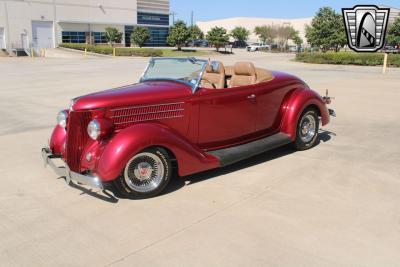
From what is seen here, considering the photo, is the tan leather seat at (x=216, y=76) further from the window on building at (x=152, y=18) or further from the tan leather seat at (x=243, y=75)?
the window on building at (x=152, y=18)

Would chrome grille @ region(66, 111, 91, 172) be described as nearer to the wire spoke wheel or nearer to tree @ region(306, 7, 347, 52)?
the wire spoke wheel

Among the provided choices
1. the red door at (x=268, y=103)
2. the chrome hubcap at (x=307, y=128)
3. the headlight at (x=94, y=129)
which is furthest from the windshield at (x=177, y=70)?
the chrome hubcap at (x=307, y=128)

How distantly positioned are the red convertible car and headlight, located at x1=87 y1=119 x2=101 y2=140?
1cm

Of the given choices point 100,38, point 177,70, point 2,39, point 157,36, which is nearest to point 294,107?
point 177,70

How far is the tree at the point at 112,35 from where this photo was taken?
182 feet

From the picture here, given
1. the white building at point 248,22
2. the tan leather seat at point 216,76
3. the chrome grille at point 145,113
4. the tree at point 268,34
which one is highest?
the white building at point 248,22

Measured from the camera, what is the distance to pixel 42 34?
165ft

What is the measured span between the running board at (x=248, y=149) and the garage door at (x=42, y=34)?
48.9 meters

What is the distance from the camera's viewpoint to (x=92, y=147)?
4637 millimetres

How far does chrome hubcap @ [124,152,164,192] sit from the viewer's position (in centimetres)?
452

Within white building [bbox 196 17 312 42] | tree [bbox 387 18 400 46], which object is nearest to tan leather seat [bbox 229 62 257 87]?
tree [bbox 387 18 400 46]

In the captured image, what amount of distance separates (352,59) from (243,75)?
27.1m

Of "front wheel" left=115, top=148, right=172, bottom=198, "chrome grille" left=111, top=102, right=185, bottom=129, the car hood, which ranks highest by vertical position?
the car hood

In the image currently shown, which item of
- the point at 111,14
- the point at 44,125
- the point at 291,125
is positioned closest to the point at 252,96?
the point at 291,125
